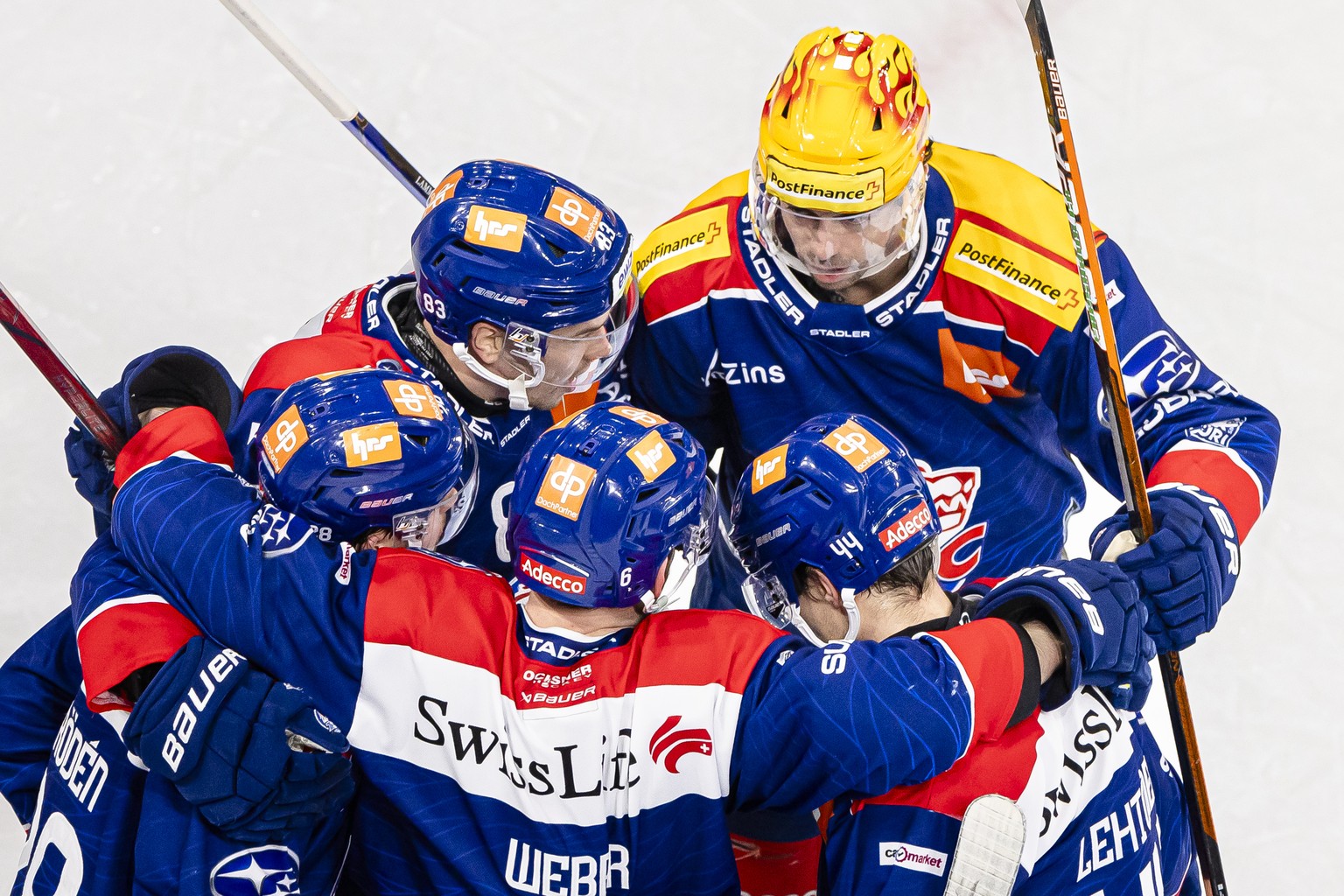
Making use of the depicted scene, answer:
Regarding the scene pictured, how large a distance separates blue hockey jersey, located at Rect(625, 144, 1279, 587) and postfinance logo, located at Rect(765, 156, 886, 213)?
358mm

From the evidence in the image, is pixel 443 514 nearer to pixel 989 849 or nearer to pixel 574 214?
pixel 574 214

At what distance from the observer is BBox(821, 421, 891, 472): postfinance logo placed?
2.73 metres

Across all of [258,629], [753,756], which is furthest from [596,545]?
[258,629]

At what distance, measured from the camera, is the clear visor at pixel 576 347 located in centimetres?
312

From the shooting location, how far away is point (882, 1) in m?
5.70

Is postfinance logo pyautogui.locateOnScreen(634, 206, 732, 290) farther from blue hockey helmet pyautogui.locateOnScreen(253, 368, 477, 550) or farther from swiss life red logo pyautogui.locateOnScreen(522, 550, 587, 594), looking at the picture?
swiss life red logo pyautogui.locateOnScreen(522, 550, 587, 594)

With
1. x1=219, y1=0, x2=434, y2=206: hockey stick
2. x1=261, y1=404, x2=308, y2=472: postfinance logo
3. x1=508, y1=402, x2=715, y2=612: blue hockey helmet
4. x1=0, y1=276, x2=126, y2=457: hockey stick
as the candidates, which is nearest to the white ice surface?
x1=219, y1=0, x2=434, y2=206: hockey stick

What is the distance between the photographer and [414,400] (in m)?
2.77

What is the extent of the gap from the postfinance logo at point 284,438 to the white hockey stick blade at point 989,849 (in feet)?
4.28

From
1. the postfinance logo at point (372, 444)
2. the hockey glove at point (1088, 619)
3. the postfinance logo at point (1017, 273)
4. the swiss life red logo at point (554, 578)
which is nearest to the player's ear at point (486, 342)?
the postfinance logo at point (372, 444)

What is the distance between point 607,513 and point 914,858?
752 millimetres

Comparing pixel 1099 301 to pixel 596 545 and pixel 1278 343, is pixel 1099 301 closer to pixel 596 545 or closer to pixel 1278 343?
pixel 596 545

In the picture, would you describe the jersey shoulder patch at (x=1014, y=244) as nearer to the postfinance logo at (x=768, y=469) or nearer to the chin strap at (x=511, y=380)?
the postfinance logo at (x=768, y=469)

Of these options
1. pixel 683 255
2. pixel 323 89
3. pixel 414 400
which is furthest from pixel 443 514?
pixel 323 89
